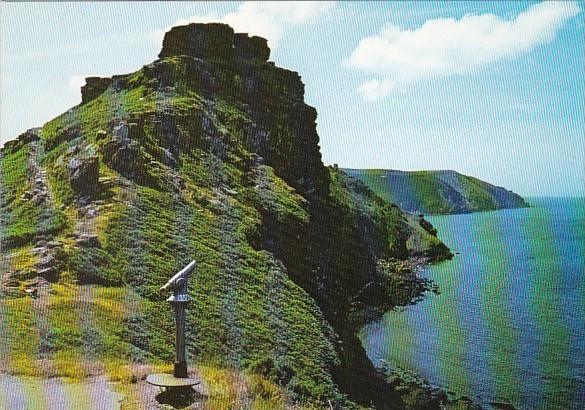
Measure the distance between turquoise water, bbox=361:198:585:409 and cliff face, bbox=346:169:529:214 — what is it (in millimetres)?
52503

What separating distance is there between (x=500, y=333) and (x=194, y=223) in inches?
532

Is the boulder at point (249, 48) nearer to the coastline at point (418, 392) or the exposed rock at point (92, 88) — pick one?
the exposed rock at point (92, 88)

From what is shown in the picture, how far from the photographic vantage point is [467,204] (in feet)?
388

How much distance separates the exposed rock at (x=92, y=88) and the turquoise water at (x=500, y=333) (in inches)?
544

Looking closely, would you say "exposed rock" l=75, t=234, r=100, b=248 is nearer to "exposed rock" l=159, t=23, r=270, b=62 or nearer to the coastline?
the coastline

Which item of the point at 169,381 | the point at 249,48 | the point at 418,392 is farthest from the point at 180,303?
the point at 249,48

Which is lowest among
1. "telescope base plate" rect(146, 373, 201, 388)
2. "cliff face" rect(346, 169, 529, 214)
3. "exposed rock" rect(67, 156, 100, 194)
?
"telescope base plate" rect(146, 373, 201, 388)

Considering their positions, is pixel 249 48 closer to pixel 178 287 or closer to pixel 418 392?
pixel 418 392

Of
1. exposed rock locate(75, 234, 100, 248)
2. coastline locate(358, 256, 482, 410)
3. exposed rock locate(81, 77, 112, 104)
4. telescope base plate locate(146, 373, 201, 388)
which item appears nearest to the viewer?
telescope base plate locate(146, 373, 201, 388)

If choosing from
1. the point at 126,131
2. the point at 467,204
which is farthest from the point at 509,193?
the point at 126,131

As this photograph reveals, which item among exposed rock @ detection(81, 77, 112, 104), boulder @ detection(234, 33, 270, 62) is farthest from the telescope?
boulder @ detection(234, 33, 270, 62)

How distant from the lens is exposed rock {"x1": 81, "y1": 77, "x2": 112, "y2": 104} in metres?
24.3

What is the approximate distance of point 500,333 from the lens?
24.1 meters

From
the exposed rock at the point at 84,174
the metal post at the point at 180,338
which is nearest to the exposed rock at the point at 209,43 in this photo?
the exposed rock at the point at 84,174
